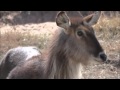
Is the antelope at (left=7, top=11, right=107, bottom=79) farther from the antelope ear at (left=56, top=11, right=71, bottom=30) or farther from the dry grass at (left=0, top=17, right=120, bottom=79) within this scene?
the dry grass at (left=0, top=17, right=120, bottom=79)

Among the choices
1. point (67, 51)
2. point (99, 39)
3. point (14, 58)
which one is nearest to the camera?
point (67, 51)

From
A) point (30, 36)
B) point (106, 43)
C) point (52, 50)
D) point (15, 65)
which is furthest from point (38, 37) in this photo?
point (52, 50)

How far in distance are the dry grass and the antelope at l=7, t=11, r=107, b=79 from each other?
194 centimetres

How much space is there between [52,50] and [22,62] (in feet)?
3.37

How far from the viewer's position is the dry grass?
8.85 metres

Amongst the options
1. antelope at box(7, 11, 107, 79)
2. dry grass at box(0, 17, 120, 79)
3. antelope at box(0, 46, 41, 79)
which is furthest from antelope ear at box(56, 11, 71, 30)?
dry grass at box(0, 17, 120, 79)

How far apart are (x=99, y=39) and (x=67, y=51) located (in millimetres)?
4731

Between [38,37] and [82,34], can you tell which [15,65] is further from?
[38,37]

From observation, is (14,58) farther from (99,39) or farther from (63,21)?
(99,39)

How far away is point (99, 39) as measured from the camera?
1119 cm

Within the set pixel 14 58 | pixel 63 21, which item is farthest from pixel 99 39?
pixel 63 21

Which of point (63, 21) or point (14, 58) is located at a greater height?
point (63, 21)

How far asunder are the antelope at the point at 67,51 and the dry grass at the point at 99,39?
194 cm

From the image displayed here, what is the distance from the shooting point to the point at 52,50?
6695 mm
